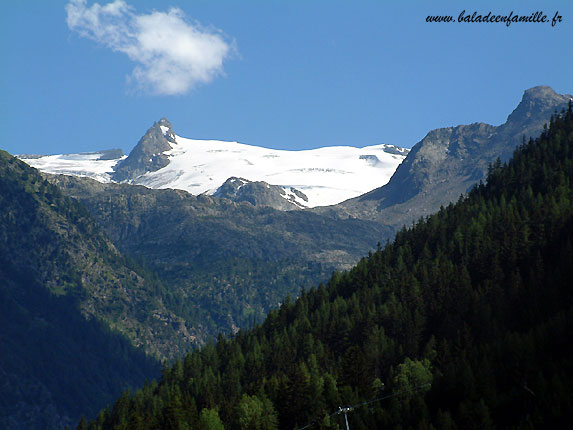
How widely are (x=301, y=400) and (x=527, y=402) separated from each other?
49712mm

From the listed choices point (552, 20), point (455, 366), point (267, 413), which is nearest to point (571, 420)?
point (455, 366)

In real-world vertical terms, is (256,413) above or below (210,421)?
above

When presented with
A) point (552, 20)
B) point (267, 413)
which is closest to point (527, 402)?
point (267, 413)

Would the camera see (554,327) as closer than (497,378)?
No

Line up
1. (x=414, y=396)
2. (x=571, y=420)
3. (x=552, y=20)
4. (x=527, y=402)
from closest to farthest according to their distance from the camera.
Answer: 1. (x=571, y=420)
2. (x=527, y=402)
3. (x=414, y=396)
4. (x=552, y=20)

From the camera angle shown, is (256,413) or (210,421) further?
(210,421)

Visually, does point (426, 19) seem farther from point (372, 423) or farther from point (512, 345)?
point (372, 423)

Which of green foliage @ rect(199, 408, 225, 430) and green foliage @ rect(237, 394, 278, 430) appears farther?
green foliage @ rect(199, 408, 225, 430)

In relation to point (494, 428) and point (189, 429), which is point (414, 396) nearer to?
point (494, 428)

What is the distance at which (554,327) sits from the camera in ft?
603

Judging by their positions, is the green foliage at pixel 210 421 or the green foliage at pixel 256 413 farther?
the green foliage at pixel 210 421

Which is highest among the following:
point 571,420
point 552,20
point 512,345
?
point 552,20

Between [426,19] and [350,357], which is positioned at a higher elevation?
[426,19]

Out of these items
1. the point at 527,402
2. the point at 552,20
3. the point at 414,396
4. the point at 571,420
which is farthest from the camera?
the point at 552,20
